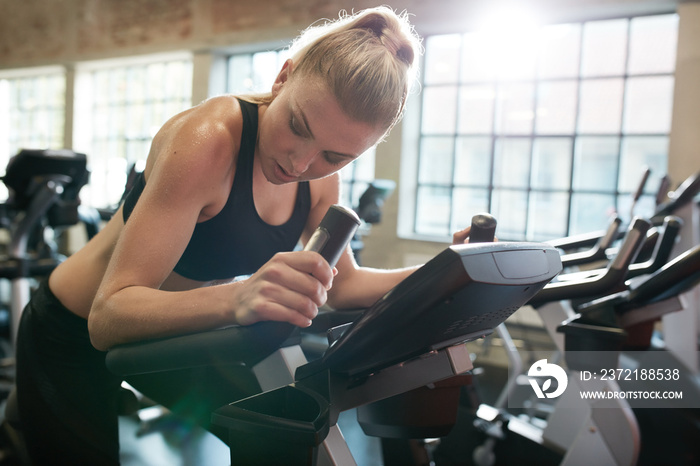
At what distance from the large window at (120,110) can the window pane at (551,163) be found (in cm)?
403

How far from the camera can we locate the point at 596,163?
4.11 metres

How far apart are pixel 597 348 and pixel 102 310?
1.33m

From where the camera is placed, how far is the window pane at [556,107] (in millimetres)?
4160

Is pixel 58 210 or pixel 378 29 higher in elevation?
pixel 378 29

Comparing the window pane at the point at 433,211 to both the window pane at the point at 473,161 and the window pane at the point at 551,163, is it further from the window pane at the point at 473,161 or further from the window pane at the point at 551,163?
the window pane at the point at 551,163

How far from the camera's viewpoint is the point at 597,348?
59.9 inches

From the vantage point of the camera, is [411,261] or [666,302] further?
[411,261]

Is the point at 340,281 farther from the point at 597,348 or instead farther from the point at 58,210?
the point at 58,210

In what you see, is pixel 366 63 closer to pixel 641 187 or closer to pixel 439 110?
pixel 641 187

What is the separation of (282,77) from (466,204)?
388 cm

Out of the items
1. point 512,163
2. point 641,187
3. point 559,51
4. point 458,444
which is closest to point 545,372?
point 458,444

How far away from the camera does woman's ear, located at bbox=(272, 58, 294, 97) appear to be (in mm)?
939

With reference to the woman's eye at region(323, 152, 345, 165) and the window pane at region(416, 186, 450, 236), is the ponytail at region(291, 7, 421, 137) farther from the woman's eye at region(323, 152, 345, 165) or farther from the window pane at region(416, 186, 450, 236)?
the window pane at region(416, 186, 450, 236)

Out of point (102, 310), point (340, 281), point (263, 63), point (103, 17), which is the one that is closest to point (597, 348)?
point (340, 281)
